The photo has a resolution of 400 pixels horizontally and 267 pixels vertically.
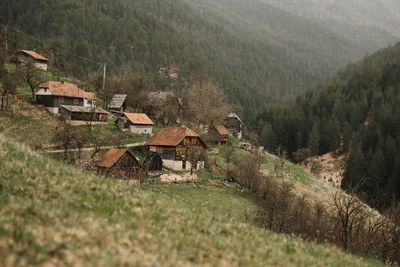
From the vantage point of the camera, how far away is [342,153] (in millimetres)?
125250

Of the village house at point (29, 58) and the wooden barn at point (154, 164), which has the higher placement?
the village house at point (29, 58)

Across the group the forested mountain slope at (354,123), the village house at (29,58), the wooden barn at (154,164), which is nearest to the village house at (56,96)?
the wooden barn at (154,164)

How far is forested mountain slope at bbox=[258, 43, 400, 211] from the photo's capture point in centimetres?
9718

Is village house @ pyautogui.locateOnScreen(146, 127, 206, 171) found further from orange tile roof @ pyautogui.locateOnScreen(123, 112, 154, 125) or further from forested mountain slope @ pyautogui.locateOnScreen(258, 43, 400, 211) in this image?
forested mountain slope @ pyautogui.locateOnScreen(258, 43, 400, 211)

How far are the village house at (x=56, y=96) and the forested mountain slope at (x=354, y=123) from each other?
86208 millimetres

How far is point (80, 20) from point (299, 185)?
175 m

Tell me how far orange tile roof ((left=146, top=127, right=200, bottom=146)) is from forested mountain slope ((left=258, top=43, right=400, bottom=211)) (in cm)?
6369

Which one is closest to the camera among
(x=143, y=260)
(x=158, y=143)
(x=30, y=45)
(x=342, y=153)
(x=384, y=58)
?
(x=143, y=260)

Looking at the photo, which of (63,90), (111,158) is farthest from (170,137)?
(63,90)

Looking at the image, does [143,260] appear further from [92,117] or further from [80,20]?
[80,20]

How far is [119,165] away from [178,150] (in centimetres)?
1699

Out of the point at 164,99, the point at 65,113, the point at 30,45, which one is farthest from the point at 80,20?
the point at 65,113

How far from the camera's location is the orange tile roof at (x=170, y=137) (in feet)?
191

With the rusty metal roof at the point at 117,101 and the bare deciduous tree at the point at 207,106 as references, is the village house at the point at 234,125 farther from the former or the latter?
the rusty metal roof at the point at 117,101
